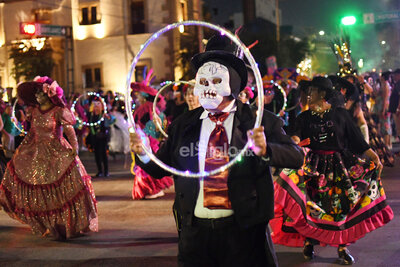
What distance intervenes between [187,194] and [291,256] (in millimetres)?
2930

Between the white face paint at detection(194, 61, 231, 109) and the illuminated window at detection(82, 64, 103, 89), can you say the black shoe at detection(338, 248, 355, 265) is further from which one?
the illuminated window at detection(82, 64, 103, 89)

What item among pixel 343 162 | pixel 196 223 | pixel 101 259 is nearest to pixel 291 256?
pixel 343 162

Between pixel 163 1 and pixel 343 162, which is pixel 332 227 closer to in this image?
pixel 343 162

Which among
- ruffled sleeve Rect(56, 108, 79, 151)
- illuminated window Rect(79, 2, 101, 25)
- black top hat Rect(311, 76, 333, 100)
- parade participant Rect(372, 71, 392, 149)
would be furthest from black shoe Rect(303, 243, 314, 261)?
illuminated window Rect(79, 2, 101, 25)

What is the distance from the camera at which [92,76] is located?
1359 inches

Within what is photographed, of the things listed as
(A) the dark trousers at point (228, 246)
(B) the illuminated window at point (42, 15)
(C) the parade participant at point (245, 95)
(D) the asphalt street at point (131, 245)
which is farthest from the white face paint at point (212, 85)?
(B) the illuminated window at point (42, 15)

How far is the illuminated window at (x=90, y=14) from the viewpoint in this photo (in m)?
32.7

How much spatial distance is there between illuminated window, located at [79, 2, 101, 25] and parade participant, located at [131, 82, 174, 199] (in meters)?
22.7

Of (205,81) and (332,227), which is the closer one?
(205,81)

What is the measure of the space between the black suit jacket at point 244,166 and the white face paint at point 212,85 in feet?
0.53

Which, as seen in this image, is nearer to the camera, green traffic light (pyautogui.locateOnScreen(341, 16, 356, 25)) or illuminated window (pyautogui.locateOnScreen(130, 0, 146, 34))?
green traffic light (pyautogui.locateOnScreen(341, 16, 356, 25))

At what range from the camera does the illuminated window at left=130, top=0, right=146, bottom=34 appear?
33.3 metres

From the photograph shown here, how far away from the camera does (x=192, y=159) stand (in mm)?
3650

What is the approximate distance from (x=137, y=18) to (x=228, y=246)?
30984mm
